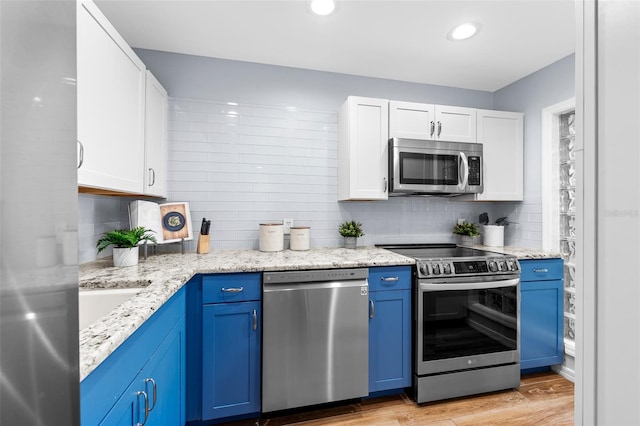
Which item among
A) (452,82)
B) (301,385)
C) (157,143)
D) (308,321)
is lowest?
(301,385)

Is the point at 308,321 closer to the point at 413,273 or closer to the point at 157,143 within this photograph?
the point at 413,273

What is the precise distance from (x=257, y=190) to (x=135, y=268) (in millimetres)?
1086

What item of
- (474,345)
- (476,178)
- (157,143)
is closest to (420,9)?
(476,178)

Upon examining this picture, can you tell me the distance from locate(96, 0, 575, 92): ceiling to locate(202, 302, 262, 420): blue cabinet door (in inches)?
71.4

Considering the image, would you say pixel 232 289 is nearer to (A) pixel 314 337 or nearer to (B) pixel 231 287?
(B) pixel 231 287

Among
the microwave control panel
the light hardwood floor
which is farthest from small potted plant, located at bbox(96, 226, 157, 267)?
the microwave control panel

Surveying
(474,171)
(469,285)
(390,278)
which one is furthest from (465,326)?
(474,171)

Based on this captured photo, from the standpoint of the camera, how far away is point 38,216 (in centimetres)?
30

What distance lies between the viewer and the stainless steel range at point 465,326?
203cm

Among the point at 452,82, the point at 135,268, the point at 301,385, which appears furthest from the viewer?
the point at 452,82

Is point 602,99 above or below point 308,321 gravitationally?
above

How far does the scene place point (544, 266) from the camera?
2338 mm

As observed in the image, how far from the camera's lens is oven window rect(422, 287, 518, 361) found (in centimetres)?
205

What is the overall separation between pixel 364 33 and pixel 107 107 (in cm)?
166
